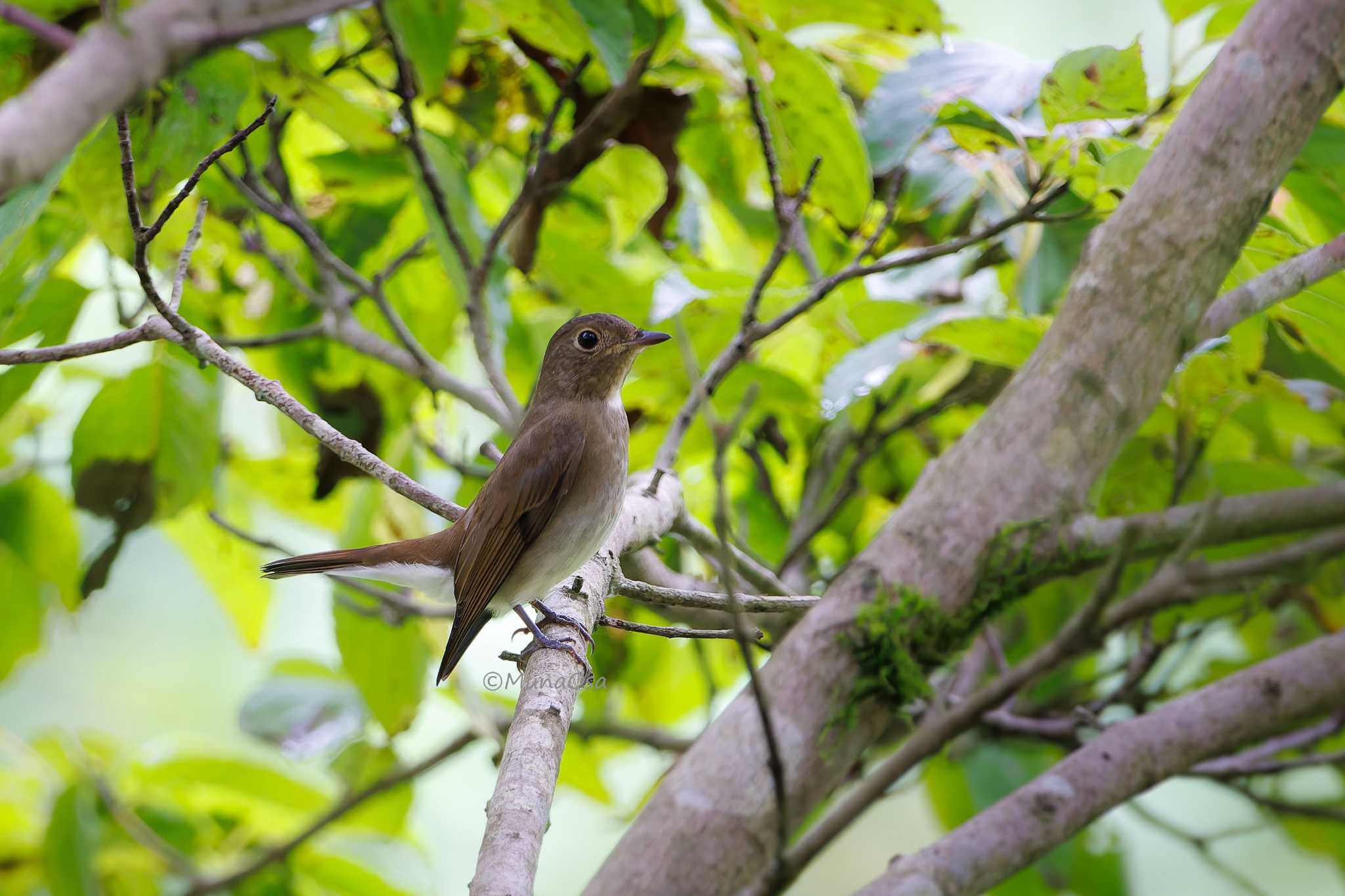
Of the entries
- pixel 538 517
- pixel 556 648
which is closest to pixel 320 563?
pixel 538 517

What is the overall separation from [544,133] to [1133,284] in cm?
140

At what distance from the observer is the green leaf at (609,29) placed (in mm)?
2291

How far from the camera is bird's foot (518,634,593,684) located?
95.6 inches

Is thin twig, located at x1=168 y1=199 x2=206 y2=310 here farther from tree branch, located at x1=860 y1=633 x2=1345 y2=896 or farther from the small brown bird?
tree branch, located at x1=860 y1=633 x2=1345 y2=896

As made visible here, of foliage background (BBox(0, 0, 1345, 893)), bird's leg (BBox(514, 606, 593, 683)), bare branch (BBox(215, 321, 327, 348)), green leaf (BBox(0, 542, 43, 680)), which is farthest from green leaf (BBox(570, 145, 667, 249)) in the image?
green leaf (BBox(0, 542, 43, 680))

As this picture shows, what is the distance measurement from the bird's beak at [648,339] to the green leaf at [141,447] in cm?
117

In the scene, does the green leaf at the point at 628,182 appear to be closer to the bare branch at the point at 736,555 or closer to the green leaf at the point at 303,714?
the bare branch at the point at 736,555

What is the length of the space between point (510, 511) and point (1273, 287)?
74.0 inches

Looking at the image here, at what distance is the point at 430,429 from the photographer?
13.9 feet

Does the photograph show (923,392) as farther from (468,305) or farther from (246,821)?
(246,821)

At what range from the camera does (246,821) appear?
4082mm

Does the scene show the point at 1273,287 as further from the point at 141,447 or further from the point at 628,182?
the point at 141,447

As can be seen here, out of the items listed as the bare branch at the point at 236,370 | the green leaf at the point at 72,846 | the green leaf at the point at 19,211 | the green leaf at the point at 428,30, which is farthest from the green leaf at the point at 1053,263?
the green leaf at the point at 72,846

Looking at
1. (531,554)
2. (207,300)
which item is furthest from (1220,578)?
(207,300)
